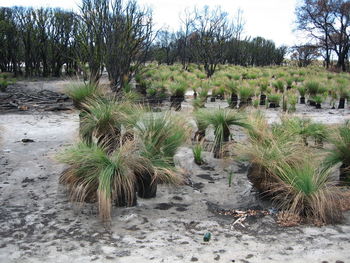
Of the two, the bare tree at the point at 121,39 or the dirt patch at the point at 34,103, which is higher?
the bare tree at the point at 121,39

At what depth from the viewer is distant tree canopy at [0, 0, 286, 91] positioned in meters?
11.5

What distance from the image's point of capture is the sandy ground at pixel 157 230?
2.95 metres

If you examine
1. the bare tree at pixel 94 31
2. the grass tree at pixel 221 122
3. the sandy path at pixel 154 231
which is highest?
the bare tree at pixel 94 31

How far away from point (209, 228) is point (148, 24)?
9683mm

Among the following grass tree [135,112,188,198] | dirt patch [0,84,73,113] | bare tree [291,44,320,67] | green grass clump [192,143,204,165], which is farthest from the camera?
bare tree [291,44,320,67]

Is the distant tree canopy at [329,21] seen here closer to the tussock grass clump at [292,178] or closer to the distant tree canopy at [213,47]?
the distant tree canopy at [213,47]

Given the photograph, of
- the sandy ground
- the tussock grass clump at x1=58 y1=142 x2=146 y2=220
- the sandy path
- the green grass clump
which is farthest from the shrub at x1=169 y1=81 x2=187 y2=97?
the tussock grass clump at x1=58 y1=142 x2=146 y2=220

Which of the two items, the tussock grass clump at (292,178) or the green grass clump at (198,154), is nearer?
the tussock grass clump at (292,178)

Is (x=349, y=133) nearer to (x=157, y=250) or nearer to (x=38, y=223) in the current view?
(x=157, y=250)

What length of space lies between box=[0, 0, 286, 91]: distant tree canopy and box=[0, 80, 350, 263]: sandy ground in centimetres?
494

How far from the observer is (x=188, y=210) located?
3.93 m

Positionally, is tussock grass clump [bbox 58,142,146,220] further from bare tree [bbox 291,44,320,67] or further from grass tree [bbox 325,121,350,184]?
bare tree [bbox 291,44,320,67]

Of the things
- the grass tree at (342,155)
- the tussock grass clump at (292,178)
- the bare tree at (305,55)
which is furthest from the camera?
the bare tree at (305,55)

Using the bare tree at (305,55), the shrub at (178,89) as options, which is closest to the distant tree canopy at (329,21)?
the bare tree at (305,55)
